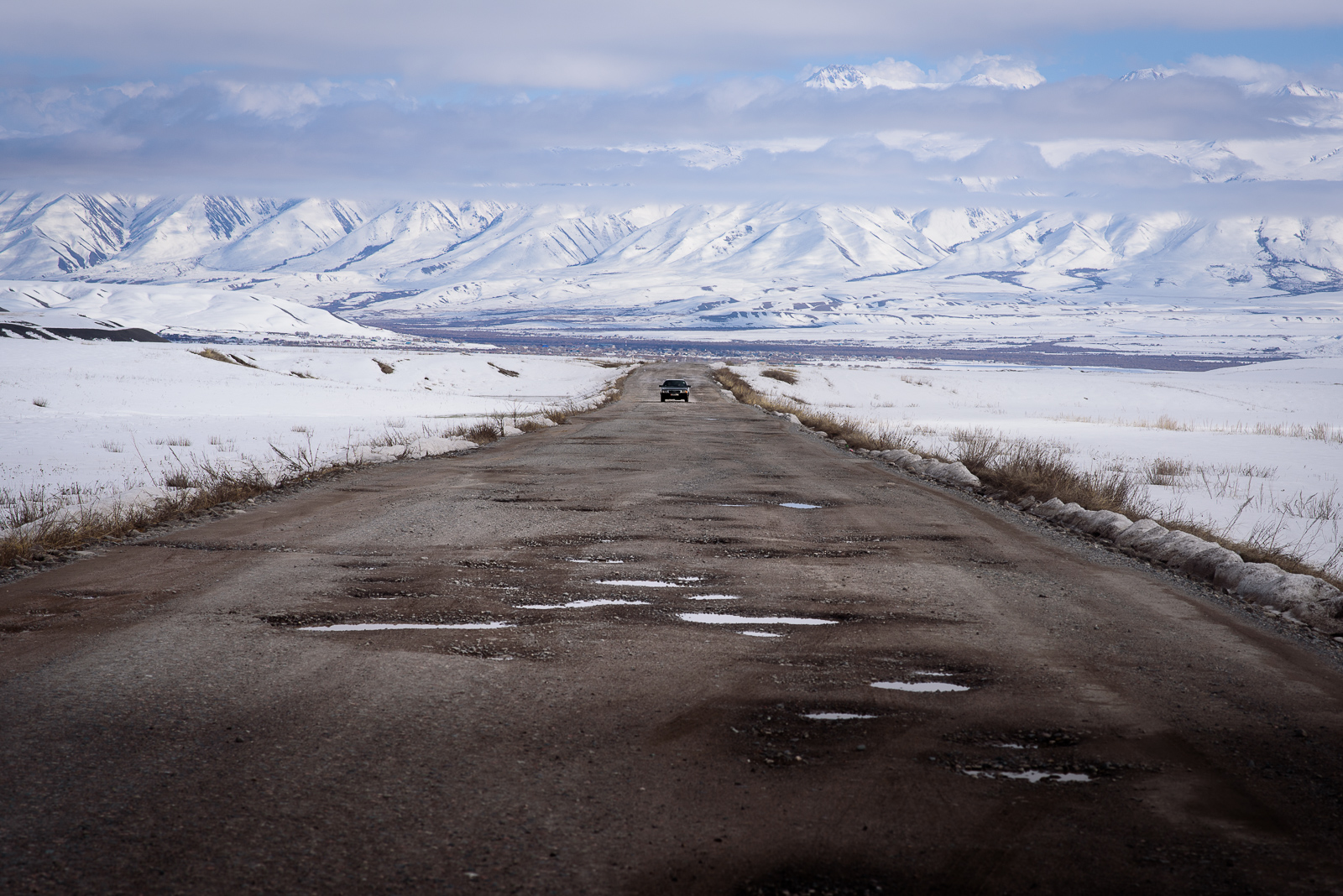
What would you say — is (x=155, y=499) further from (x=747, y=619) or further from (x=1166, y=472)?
(x=1166, y=472)

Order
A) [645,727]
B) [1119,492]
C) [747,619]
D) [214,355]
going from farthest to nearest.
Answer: [214,355], [1119,492], [747,619], [645,727]

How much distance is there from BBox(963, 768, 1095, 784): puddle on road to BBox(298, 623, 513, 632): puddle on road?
9.90ft

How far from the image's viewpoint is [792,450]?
61.6 feet

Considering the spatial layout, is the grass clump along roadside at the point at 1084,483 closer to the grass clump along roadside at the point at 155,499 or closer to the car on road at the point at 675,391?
the grass clump along roadside at the point at 155,499

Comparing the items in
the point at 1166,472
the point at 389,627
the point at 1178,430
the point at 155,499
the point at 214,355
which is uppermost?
the point at 214,355

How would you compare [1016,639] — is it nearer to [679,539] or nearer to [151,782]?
[679,539]

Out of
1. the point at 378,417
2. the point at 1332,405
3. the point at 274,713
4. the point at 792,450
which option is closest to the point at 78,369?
the point at 378,417

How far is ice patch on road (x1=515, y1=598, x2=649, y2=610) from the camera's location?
20.8ft

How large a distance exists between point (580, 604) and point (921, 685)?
249cm

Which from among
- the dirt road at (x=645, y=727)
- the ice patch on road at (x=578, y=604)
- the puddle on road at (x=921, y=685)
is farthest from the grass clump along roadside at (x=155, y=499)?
the puddle on road at (x=921, y=685)

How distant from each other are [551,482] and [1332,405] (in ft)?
220

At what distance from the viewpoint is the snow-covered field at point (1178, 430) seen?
12.6 m

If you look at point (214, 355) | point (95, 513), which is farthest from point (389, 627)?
point (214, 355)

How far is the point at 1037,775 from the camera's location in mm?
3941
